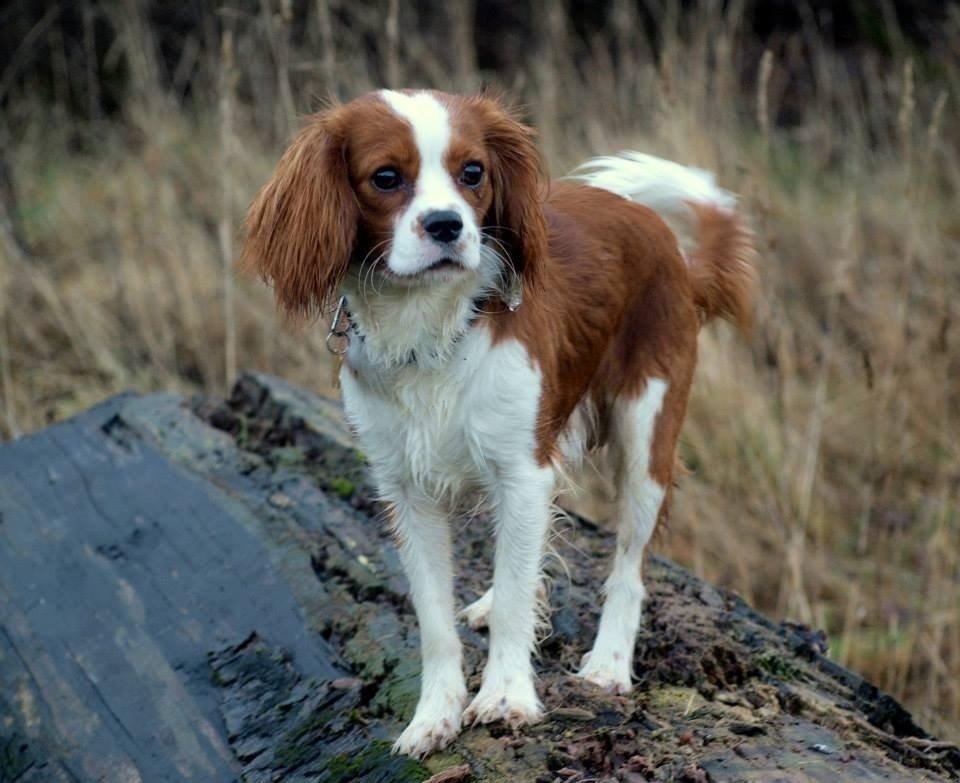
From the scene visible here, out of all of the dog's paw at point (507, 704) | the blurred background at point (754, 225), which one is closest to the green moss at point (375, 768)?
the dog's paw at point (507, 704)

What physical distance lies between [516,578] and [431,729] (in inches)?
14.9

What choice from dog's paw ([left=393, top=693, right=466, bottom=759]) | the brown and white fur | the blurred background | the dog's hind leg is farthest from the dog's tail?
dog's paw ([left=393, top=693, right=466, bottom=759])

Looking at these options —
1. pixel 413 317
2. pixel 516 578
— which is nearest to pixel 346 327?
pixel 413 317

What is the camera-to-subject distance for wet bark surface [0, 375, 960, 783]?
256 cm

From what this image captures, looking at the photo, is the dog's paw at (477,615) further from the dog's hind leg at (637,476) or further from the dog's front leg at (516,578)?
the dog's front leg at (516,578)

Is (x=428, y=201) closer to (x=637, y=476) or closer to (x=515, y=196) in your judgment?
(x=515, y=196)

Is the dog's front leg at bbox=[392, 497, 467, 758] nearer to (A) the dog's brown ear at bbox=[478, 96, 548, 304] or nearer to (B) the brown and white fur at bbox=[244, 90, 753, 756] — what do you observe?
(B) the brown and white fur at bbox=[244, 90, 753, 756]

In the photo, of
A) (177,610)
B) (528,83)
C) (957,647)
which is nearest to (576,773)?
(177,610)

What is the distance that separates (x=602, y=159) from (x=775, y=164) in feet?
14.6

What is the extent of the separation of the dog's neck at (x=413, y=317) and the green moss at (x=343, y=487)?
999 mm

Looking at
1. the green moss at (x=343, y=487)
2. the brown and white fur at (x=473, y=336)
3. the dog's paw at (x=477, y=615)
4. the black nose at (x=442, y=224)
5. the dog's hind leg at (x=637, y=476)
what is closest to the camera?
the black nose at (x=442, y=224)

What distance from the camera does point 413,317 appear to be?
2650 mm

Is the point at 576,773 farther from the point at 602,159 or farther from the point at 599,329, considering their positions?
the point at 602,159

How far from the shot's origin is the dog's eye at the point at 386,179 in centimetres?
251
